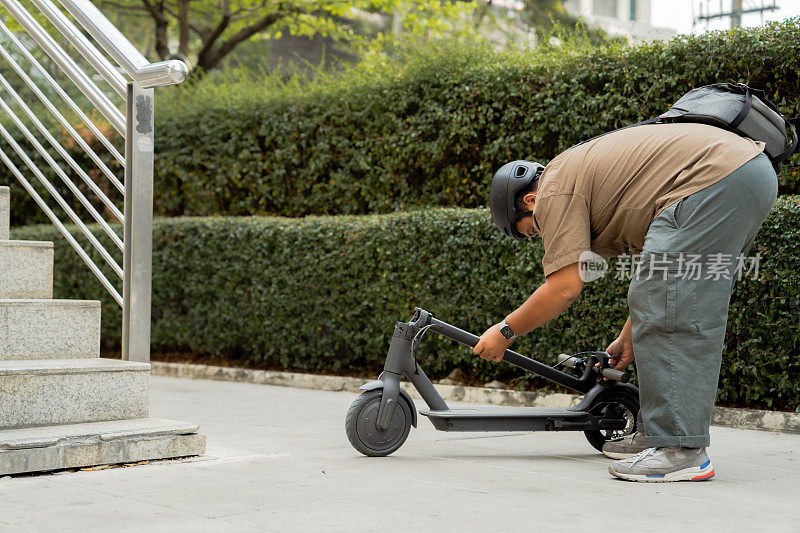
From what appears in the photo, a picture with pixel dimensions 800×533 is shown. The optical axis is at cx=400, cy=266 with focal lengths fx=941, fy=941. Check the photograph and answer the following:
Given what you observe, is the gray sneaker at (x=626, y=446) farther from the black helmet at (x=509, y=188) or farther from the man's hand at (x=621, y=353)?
the black helmet at (x=509, y=188)

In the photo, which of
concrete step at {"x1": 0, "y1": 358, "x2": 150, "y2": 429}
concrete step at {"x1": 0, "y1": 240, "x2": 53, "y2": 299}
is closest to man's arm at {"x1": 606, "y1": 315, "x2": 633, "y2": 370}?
concrete step at {"x1": 0, "y1": 358, "x2": 150, "y2": 429}

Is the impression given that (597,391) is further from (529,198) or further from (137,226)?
(137,226)

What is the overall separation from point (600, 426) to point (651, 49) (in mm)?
3267

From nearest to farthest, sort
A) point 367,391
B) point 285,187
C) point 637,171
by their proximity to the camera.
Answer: point 637,171
point 367,391
point 285,187

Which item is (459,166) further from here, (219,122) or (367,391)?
(367,391)

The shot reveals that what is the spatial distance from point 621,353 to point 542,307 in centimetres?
85

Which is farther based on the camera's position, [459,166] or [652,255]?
[459,166]

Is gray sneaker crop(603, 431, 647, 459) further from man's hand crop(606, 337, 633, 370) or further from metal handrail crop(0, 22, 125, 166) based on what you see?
metal handrail crop(0, 22, 125, 166)

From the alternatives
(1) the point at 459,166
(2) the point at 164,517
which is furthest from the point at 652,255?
(1) the point at 459,166

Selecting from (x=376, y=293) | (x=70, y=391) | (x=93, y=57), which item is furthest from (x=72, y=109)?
(x=376, y=293)

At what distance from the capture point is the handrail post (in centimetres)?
443

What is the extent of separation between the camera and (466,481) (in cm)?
394

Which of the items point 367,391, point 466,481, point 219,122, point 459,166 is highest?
point 219,122

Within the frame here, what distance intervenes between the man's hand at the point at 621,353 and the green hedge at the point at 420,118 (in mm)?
2341
